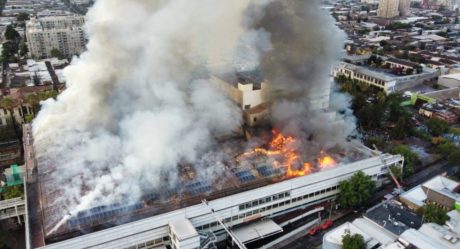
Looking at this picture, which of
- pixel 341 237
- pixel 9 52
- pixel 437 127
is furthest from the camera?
pixel 9 52

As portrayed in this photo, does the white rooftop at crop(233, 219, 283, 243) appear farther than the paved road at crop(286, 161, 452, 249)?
No

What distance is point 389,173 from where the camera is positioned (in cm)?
2512

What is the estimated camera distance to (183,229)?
17188 millimetres

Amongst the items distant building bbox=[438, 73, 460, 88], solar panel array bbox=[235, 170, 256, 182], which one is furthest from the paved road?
distant building bbox=[438, 73, 460, 88]

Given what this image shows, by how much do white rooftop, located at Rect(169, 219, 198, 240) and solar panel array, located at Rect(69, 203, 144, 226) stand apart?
2.57 metres

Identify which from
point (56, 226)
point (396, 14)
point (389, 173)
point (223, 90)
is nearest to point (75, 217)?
point (56, 226)

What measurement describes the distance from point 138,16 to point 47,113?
31.4ft

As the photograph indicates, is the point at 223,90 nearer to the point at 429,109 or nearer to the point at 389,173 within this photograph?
the point at 389,173

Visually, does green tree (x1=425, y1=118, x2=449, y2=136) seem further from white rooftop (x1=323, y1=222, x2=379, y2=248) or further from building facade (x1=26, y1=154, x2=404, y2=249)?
white rooftop (x1=323, y1=222, x2=379, y2=248)

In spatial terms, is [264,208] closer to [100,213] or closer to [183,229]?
[183,229]

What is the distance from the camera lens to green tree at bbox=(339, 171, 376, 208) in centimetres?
2188

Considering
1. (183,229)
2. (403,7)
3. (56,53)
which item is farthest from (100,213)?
(403,7)

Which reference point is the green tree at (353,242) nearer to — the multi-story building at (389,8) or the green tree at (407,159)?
the green tree at (407,159)

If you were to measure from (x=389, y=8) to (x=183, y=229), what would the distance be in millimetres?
103839
